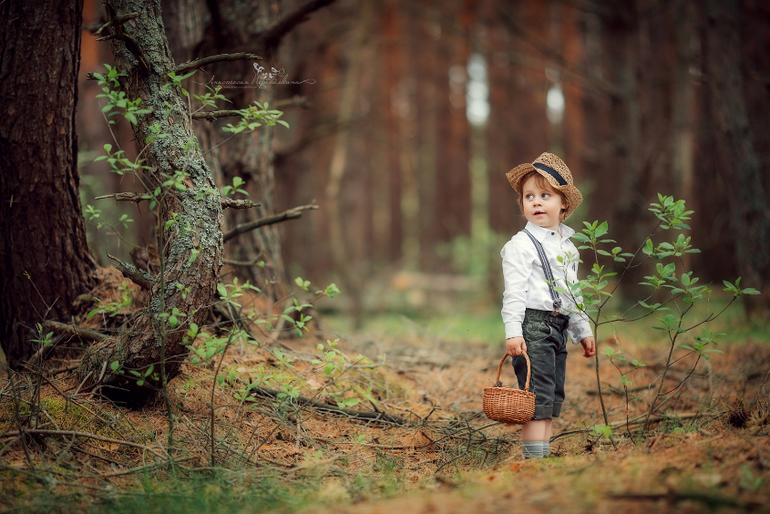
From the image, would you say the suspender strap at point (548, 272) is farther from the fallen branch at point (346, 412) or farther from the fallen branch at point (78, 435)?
the fallen branch at point (78, 435)

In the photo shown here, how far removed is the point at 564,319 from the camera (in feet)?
10.8

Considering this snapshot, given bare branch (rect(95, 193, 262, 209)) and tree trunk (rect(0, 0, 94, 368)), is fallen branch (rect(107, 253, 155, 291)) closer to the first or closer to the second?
bare branch (rect(95, 193, 262, 209))

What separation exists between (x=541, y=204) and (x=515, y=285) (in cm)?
55

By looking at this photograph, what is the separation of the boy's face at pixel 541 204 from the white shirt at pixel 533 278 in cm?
5

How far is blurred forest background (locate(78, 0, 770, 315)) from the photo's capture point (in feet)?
16.8

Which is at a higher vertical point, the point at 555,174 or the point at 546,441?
the point at 555,174

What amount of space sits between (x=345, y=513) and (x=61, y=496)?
137 cm

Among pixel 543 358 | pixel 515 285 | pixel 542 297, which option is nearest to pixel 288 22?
pixel 515 285

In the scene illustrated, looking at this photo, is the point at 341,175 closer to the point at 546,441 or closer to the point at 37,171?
the point at 37,171

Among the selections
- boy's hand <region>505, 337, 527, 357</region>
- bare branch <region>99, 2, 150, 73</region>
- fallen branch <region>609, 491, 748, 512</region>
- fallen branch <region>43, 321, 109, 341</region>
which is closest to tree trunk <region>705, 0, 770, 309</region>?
boy's hand <region>505, 337, 527, 357</region>

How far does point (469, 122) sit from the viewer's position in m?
24.7

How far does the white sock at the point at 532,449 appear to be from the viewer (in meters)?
3.09

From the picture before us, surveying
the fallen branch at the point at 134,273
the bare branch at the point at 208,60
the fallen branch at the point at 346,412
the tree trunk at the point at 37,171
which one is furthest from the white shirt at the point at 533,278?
the tree trunk at the point at 37,171

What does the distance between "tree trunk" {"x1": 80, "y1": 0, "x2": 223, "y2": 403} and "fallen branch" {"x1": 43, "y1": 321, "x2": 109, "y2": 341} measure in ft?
1.80
